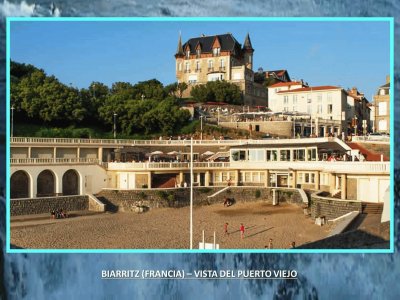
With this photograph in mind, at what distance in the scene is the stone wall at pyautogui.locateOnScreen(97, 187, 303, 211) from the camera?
21.2 meters

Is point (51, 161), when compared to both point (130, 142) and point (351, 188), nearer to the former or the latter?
point (130, 142)

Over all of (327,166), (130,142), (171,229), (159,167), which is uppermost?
(130,142)

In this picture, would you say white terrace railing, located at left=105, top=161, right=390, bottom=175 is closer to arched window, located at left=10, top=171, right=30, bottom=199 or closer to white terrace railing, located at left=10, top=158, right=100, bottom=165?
white terrace railing, located at left=10, top=158, right=100, bottom=165

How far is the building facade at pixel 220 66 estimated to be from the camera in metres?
33.0

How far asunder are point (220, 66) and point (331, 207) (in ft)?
67.3

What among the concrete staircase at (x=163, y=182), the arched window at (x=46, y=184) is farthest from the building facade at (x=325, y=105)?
the arched window at (x=46, y=184)

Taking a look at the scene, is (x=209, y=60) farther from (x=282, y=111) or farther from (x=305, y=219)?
(x=305, y=219)

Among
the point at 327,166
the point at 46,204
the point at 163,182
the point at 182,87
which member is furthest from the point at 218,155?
the point at 182,87

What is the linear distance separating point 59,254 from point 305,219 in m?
8.77

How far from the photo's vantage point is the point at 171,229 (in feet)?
57.8

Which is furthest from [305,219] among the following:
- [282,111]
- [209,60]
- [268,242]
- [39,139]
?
[209,60]

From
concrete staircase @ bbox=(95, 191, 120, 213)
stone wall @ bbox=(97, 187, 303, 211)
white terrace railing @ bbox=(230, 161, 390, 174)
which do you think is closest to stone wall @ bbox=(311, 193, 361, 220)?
white terrace railing @ bbox=(230, 161, 390, 174)

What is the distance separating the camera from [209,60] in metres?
35.9

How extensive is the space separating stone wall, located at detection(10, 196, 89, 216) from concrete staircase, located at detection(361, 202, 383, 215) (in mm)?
9198
